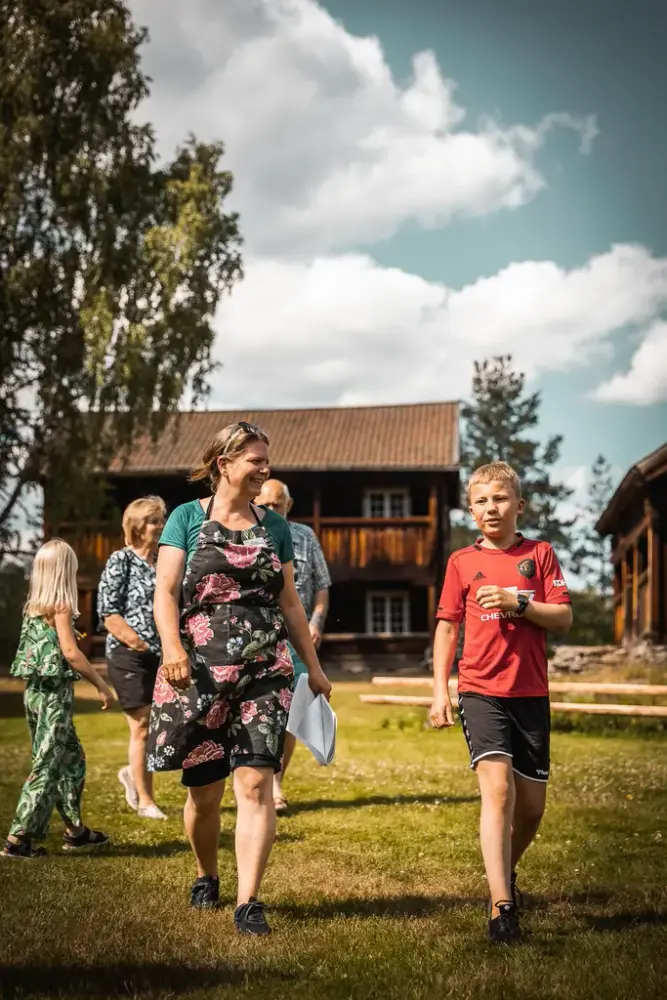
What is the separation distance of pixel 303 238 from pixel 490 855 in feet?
121

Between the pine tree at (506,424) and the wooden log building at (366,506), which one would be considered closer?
the wooden log building at (366,506)

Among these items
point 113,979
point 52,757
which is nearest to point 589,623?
point 52,757

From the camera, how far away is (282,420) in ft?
118

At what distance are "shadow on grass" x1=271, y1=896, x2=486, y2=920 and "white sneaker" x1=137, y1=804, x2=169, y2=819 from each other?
2.53m

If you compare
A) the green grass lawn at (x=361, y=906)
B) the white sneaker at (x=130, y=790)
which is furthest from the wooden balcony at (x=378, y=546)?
the white sneaker at (x=130, y=790)

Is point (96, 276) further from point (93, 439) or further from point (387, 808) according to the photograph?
point (387, 808)

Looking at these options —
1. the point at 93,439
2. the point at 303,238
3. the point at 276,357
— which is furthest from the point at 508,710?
the point at 276,357

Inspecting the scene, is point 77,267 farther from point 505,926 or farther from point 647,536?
point 505,926

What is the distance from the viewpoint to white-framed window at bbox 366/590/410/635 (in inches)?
1283

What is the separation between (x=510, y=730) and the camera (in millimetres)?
4535

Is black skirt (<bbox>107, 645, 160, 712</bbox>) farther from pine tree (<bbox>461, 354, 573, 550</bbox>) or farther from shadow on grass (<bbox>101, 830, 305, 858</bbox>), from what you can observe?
pine tree (<bbox>461, 354, 573, 550</bbox>)

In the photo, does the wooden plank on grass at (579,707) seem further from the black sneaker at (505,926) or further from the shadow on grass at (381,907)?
the black sneaker at (505,926)

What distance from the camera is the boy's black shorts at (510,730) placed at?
4480 mm

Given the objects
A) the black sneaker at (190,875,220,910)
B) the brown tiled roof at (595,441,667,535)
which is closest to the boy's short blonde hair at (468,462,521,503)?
the black sneaker at (190,875,220,910)
